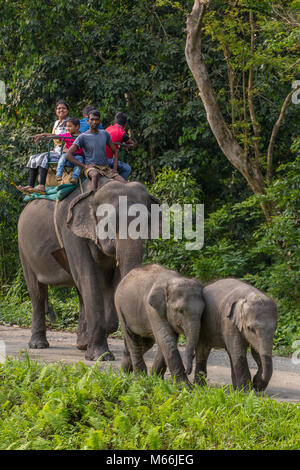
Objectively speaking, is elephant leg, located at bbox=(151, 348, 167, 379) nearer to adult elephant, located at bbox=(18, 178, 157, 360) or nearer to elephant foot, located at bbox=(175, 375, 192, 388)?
elephant foot, located at bbox=(175, 375, 192, 388)

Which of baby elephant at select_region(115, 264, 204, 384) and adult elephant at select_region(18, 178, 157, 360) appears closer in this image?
baby elephant at select_region(115, 264, 204, 384)

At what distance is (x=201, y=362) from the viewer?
701cm

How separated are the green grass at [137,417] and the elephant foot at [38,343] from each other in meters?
3.42

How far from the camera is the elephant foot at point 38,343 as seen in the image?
1005 centimetres

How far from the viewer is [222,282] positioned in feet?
22.9

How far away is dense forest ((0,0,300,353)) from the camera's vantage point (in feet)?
44.8

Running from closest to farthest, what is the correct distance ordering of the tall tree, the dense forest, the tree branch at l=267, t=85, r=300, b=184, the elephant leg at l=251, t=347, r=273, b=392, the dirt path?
1. the elephant leg at l=251, t=347, r=273, b=392
2. the dirt path
3. the tall tree
4. the tree branch at l=267, t=85, r=300, b=184
5. the dense forest

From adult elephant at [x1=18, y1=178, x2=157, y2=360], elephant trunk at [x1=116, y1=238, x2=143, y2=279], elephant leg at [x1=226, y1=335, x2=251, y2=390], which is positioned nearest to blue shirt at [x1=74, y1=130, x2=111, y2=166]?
adult elephant at [x1=18, y1=178, x2=157, y2=360]

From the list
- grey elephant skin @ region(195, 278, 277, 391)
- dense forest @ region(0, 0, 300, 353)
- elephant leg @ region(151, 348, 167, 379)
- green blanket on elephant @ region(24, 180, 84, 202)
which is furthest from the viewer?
dense forest @ region(0, 0, 300, 353)

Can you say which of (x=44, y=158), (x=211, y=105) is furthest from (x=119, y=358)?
(x=211, y=105)

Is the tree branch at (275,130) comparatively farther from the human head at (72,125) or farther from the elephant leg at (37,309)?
the elephant leg at (37,309)

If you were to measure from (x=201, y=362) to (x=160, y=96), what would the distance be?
8918 millimetres

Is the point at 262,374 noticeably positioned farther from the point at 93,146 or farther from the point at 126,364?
the point at 93,146

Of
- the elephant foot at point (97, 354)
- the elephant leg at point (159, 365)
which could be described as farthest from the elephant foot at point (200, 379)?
the elephant foot at point (97, 354)
